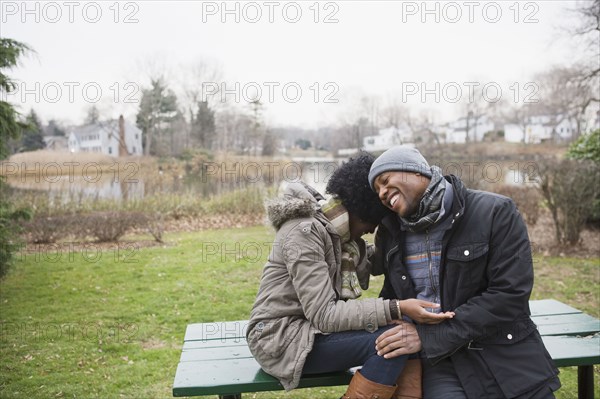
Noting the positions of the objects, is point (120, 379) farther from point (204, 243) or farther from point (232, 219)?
point (232, 219)

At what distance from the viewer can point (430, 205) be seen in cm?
250

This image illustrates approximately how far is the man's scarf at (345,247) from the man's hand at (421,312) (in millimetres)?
247

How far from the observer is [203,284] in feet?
23.3

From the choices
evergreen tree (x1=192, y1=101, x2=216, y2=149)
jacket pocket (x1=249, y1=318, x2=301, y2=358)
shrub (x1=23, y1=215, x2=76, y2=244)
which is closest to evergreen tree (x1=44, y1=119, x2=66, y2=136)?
evergreen tree (x1=192, y1=101, x2=216, y2=149)

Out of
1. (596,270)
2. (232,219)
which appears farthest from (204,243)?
(596,270)

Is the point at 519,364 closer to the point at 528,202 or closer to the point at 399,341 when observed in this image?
the point at 399,341

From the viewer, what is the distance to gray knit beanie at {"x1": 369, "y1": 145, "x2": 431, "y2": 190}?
2.49 meters

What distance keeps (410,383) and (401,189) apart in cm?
95

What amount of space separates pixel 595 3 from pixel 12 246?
50.8 feet

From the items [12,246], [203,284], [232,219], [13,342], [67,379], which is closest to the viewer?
[67,379]

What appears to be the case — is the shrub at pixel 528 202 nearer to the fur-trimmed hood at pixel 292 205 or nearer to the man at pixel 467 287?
the man at pixel 467 287

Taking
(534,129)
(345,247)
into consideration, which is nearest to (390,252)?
(345,247)

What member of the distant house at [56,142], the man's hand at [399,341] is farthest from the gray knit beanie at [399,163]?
the distant house at [56,142]

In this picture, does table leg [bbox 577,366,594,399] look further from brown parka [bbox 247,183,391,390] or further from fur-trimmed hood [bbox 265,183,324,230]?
fur-trimmed hood [bbox 265,183,324,230]
